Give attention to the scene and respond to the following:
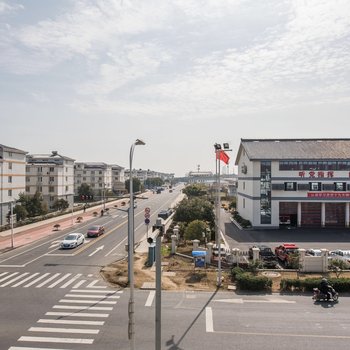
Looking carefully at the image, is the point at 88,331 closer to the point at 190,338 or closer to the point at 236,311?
the point at 190,338

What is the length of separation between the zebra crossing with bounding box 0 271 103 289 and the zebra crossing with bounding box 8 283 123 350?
1.77m

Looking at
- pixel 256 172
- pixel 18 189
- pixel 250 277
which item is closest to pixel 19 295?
pixel 250 277

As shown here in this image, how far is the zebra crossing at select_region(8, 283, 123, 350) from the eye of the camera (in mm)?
15961

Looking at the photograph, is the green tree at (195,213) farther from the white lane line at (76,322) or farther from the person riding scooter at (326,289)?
the white lane line at (76,322)

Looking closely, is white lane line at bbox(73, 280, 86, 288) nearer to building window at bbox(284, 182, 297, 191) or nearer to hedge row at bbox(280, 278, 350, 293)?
hedge row at bbox(280, 278, 350, 293)

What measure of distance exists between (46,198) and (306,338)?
2858 inches

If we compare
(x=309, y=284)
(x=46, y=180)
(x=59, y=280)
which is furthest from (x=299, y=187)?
(x=46, y=180)

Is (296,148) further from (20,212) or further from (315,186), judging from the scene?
(20,212)

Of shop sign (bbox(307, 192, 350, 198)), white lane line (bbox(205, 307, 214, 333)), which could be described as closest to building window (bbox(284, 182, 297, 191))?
shop sign (bbox(307, 192, 350, 198))

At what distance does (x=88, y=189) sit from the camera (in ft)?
323

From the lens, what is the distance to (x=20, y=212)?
183 feet

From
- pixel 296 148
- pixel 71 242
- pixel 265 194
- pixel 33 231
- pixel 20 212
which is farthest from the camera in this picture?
pixel 20 212

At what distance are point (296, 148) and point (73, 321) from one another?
43362mm

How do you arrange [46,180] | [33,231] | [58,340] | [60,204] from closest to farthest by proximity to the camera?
[58,340]
[33,231]
[60,204]
[46,180]
